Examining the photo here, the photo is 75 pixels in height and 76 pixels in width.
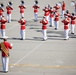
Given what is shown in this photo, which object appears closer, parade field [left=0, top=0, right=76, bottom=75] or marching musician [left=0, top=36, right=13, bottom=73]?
marching musician [left=0, top=36, right=13, bottom=73]

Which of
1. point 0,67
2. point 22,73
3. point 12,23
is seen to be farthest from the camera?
point 12,23

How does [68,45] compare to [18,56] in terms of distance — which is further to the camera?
[68,45]

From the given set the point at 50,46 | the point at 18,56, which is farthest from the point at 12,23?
the point at 18,56

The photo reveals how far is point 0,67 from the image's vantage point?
704 inches

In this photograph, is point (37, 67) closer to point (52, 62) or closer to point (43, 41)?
point (52, 62)

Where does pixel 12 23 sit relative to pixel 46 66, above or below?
above

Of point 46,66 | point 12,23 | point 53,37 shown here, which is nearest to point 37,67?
point 46,66

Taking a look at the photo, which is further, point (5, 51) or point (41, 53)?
point (41, 53)

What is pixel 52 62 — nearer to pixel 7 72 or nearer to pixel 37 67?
pixel 37 67

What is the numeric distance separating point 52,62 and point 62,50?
321 cm

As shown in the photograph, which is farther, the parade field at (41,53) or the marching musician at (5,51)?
the parade field at (41,53)

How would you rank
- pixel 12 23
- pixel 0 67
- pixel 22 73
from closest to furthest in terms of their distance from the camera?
pixel 22 73
pixel 0 67
pixel 12 23

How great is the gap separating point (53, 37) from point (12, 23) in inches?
324

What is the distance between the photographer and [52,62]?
18.9m
